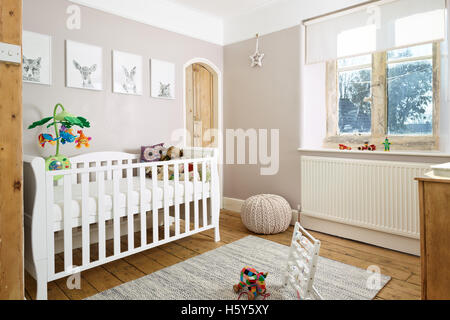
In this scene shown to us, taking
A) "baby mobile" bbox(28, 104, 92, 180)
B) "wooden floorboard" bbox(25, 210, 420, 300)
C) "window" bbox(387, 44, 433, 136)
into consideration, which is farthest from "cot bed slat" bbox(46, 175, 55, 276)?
"window" bbox(387, 44, 433, 136)

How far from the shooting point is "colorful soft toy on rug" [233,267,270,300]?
170 centimetres

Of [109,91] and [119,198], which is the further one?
[109,91]

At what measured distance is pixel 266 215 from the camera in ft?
9.12

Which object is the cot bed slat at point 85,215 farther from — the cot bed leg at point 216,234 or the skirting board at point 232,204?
the skirting board at point 232,204

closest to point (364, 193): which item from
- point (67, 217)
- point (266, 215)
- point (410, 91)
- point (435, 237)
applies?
point (266, 215)

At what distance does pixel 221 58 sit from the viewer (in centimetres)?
375

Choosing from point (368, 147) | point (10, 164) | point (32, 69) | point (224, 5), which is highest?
point (224, 5)

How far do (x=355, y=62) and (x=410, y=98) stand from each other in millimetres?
641

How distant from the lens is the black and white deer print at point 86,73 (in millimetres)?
2501

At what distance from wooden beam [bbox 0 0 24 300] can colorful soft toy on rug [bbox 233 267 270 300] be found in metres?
1.09

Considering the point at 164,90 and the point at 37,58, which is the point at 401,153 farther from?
the point at 37,58

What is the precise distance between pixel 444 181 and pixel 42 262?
6.85 feet

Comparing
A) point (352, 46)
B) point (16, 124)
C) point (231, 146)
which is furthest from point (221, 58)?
point (16, 124)

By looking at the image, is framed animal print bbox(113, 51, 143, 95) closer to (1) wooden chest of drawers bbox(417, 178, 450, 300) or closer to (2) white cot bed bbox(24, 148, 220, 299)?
(2) white cot bed bbox(24, 148, 220, 299)
